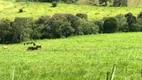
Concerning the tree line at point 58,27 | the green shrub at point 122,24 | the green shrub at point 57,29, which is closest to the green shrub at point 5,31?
the tree line at point 58,27

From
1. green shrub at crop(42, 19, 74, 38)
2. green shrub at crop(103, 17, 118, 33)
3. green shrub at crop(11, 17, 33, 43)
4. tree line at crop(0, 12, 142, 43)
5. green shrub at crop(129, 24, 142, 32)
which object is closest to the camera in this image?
→ green shrub at crop(11, 17, 33, 43)

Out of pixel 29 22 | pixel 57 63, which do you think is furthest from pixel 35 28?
pixel 57 63

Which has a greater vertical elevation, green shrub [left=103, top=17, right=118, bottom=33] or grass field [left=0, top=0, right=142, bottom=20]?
green shrub [left=103, top=17, right=118, bottom=33]

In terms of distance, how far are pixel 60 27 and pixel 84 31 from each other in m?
5.92

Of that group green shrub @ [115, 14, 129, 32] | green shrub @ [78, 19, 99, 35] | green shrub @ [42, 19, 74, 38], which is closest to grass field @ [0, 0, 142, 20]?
green shrub @ [115, 14, 129, 32]

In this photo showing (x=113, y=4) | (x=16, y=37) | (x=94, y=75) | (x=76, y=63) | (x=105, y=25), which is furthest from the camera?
(x=113, y=4)

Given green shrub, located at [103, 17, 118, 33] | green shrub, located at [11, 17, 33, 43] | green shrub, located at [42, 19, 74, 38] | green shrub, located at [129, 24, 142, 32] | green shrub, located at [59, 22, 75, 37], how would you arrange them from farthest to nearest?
green shrub, located at [103, 17, 118, 33] → green shrub, located at [129, 24, 142, 32] → green shrub, located at [42, 19, 74, 38] → green shrub, located at [59, 22, 75, 37] → green shrub, located at [11, 17, 33, 43]

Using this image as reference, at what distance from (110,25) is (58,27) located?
12.5 m

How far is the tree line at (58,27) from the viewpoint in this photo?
247 ft

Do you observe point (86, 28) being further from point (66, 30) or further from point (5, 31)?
point (5, 31)

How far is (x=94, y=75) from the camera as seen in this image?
15.9m

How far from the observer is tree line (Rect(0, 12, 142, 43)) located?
7531 cm

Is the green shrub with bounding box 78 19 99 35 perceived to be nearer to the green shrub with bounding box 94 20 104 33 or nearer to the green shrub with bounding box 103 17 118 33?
the green shrub with bounding box 94 20 104 33

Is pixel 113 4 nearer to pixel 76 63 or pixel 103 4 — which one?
pixel 103 4
